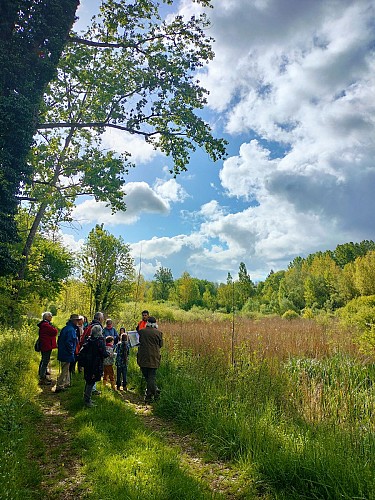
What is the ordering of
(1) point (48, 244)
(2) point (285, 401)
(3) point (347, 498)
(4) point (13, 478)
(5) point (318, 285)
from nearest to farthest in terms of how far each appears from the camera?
(3) point (347, 498), (4) point (13, 478), (2) point (285, 401), (1) point (48, 244), (5) point (318, 285)

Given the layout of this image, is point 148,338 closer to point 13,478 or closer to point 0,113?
point 13,478

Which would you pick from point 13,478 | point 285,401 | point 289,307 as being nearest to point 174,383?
point 285,401

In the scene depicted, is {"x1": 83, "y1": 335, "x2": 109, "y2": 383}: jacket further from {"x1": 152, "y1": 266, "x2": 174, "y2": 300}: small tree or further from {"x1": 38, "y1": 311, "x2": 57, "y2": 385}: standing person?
{"x1": 152, "y1": 266, "x2": 174, "y2": 300}: small tree

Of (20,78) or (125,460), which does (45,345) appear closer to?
(125,460)

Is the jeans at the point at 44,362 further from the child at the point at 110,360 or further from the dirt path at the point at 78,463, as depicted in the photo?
the dirt path at the point at 78,463

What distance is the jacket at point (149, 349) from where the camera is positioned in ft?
24.7

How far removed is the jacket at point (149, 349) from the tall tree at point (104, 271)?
43.8 ft

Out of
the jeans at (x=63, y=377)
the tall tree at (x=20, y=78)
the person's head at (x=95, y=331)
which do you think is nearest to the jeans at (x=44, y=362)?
the jeans at (x=63, y=377)

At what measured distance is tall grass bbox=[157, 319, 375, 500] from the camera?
3.59 metres

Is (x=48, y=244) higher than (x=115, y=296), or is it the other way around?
(x=48, y=244)

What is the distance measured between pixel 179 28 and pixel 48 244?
47.4ft

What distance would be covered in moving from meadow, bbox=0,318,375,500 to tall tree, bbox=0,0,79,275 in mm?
4015

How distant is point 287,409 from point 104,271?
17.0m

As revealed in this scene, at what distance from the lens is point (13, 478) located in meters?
3.65
